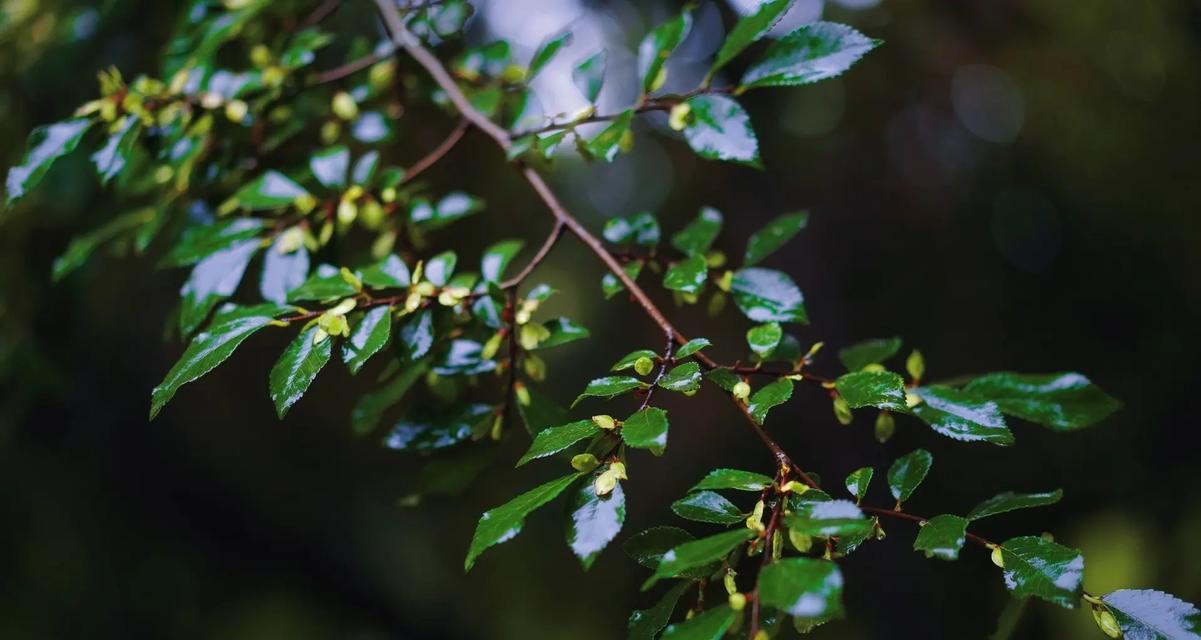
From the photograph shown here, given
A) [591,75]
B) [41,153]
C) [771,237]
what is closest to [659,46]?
[591,75]

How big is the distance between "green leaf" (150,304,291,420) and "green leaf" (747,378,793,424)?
0.99 ft

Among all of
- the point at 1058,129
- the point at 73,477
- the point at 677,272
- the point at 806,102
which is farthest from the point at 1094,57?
the point at 73,477

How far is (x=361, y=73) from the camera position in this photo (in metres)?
0.87

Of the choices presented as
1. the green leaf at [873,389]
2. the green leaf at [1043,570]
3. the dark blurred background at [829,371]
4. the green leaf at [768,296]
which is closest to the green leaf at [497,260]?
the green leaf at [768,296]

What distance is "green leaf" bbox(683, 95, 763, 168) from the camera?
1.76ft

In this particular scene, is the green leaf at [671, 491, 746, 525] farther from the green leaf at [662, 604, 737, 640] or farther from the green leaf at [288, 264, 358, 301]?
the green leaf at [288, 264, 358, 301]

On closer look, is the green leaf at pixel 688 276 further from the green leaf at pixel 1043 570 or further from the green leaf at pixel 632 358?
the green leaf at pixel 1043 570

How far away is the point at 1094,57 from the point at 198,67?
1.73m

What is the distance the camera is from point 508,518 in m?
0.42

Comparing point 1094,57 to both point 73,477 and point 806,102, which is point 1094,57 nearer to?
point 806,102

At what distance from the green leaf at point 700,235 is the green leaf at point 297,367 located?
31 centimetres

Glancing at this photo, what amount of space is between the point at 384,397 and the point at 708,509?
13.0 inches

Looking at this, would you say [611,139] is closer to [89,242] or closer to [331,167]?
[331,167]

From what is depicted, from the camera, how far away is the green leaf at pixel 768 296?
595 mm
